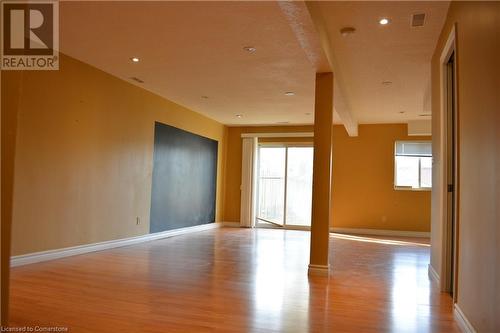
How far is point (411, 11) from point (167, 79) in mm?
3546

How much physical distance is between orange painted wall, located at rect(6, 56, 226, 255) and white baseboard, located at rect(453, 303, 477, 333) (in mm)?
4129

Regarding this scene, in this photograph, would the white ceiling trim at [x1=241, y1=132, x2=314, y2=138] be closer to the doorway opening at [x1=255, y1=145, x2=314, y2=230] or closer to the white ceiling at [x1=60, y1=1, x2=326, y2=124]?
the doorway opening at [x1=255, y1=145, x2=314, y2=230]

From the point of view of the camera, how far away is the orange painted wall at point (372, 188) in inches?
332

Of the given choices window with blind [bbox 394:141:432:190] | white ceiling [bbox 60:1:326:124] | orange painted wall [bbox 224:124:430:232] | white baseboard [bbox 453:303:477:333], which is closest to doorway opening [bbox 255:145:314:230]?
orange painted wall [bbox 224:124:430:232]

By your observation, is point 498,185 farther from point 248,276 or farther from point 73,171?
point 73,171

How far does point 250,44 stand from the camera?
164 inches

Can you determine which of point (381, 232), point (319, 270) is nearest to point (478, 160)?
point (319, 270)

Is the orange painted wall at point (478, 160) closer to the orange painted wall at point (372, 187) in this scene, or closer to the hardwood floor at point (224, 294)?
the hardwood floor at point (224, 294)

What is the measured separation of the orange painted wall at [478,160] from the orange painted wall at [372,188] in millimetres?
6020

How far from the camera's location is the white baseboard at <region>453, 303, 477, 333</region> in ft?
7.43

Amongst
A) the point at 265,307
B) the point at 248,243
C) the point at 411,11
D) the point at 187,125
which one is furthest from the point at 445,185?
the point at 187,125

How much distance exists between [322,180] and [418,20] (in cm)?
179

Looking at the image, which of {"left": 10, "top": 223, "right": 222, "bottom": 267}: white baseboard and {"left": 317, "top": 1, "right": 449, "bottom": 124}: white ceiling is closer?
{"left": 317, "top": 1, "right": 449, "bottom": 124}: white ceiling

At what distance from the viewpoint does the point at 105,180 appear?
5379 millimetres
